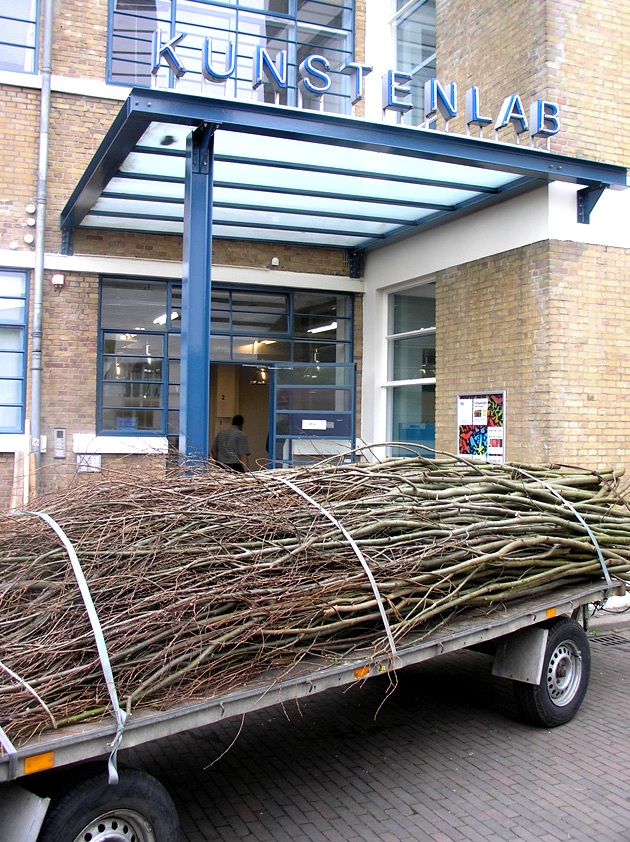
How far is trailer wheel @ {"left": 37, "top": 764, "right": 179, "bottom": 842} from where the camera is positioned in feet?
10.2

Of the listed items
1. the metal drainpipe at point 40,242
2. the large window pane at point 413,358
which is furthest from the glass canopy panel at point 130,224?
the large window pane at point 413,358

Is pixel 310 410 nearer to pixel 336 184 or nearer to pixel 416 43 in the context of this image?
pixel 336 184

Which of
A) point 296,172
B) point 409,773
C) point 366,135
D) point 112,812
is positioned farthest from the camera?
point 296,172

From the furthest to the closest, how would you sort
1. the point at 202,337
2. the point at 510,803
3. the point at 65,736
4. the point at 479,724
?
the point at 202,337, the point at 479,724, the point at 510,803, the point at 65,736

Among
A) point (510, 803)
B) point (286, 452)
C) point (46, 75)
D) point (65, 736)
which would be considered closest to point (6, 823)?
point (65, 736)

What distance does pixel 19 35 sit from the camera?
424 inches

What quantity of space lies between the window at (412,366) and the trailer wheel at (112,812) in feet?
25.7

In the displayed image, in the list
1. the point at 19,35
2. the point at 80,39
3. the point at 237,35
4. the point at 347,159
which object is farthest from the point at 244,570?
the point at 237,35

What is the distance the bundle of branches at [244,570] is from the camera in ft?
11.3

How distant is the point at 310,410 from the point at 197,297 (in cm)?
441

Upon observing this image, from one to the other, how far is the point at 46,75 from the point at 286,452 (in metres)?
6.09

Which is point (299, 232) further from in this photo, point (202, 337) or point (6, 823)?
point (6, 823)

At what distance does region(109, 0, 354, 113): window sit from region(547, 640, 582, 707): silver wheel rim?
25.9 feet

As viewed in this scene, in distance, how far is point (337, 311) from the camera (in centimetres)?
1277
